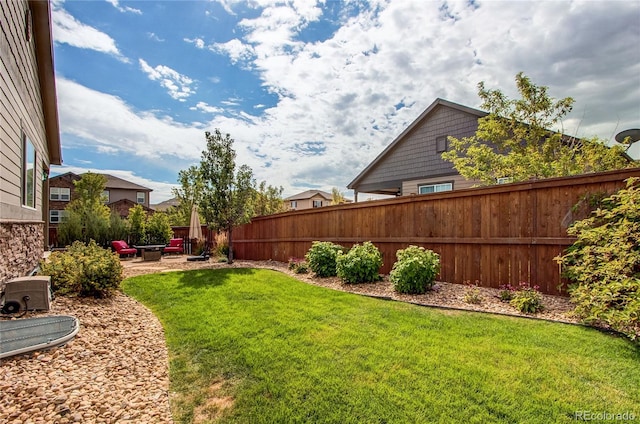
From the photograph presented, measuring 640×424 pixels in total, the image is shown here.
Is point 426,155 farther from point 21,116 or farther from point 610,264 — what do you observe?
point 21,116

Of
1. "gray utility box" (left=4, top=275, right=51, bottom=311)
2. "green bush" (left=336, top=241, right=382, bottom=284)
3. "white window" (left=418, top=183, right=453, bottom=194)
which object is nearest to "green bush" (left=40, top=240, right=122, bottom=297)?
"gray utility box" (left=4, top=275, right=51, bottom=311)

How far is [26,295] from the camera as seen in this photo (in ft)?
14.8

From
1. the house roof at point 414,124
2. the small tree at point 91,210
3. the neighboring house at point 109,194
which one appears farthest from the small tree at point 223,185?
the neighboring house at point 109,194

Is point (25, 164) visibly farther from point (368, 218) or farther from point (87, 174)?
point (87, 174)

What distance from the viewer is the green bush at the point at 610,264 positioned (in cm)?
355

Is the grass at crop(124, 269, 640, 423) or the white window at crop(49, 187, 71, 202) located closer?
the grass at crop(124, 269, 640, 423)

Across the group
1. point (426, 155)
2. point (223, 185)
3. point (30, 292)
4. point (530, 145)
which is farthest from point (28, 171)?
point (530, 145)

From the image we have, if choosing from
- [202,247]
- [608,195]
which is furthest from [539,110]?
[202,247]

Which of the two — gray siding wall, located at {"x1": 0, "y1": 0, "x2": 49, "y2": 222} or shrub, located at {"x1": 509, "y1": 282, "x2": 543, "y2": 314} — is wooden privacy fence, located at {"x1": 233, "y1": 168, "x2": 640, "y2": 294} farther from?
gray siding wall, located at {"x1": 0, "y1": 0, "x2": 49, "y2": 222}

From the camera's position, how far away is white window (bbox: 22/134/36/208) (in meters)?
6.11

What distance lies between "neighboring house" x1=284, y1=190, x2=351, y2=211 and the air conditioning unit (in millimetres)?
36873

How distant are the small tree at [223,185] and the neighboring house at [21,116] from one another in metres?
4.34

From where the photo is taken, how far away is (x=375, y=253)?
22.5 ft

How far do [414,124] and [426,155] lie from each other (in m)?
1.43
